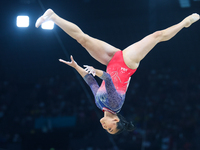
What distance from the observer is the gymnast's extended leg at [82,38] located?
133 inches

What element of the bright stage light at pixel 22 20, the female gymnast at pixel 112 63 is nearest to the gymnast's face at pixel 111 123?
the female gymnast at pixel 112 63

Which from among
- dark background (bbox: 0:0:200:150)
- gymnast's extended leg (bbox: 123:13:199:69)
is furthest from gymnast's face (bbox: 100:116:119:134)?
dark background (bbox: 0:0:200:150)

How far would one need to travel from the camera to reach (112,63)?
363cm

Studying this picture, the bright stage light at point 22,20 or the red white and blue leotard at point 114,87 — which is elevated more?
the bright stage light at point 22,20

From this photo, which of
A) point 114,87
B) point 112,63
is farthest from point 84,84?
point 114,87

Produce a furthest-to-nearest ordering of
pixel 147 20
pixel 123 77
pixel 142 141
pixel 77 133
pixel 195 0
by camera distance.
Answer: pixel 147 20 → pixel 77 133 → pixel 142 141 → pixel 195 0 → pixel 123 77

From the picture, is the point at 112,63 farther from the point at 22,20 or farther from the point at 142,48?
the point at 22,20

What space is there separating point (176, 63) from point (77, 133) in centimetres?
387

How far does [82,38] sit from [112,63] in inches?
20.6

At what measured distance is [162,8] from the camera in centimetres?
747

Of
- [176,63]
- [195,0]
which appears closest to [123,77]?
[195,0]

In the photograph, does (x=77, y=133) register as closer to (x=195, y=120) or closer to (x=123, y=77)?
(x=195, y=120)

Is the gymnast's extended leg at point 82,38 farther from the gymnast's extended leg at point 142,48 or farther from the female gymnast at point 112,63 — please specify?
the gymnast's extended leg at point 142,48

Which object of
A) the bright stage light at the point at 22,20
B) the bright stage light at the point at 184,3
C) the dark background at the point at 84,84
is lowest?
the dark background at the point at 84,84
